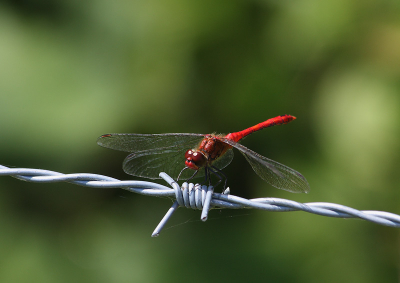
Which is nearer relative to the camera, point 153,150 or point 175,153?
point 153,150

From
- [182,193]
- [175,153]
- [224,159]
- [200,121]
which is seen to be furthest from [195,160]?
[200,121]

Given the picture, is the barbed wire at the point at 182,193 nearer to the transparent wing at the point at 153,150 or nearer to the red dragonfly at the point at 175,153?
the red dragonfly at the point at 175,153

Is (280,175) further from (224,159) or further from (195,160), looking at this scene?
(224,159)

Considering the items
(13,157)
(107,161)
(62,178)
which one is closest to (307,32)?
(107,161)

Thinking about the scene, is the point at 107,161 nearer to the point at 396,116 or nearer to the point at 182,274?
the point at 182,274

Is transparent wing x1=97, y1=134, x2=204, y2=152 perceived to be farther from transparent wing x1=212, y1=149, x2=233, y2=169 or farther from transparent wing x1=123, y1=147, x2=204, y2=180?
transparent wing x1=212, y1=149, x2=233, y2=169
